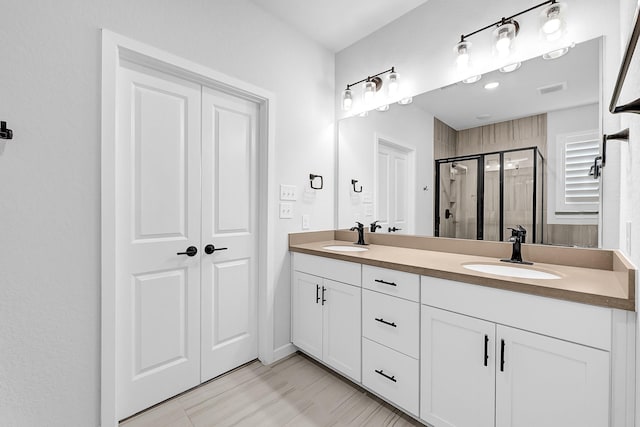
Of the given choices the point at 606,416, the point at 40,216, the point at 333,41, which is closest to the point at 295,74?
the point at 333,41

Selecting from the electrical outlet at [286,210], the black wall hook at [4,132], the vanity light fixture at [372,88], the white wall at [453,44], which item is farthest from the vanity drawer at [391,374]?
the black wall hook at [4,132]

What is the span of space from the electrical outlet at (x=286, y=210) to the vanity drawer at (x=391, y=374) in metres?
1.04

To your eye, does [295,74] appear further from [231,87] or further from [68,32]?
[68,32]

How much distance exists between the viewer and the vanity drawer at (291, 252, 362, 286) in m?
1.71

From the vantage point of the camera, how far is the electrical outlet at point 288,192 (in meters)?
2.16

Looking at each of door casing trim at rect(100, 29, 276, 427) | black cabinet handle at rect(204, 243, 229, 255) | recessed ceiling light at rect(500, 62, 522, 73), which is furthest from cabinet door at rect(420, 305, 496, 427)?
door casing trim at rect(100, 29, 276, 427)

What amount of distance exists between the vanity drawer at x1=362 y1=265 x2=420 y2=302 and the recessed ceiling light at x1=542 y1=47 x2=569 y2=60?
1.37 metres

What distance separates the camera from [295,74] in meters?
2.27

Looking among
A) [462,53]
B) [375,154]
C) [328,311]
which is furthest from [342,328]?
[462,53]

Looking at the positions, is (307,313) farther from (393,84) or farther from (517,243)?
(393,84)

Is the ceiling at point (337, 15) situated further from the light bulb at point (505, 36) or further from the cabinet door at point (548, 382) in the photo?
the cabinet door at point (548, 382)

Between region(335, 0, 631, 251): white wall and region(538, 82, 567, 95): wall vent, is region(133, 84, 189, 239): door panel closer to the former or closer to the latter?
region(335, 0, 631, 251): white wall

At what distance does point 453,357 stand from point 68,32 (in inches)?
90.1

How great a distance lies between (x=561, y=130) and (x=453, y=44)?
0.87 metres
